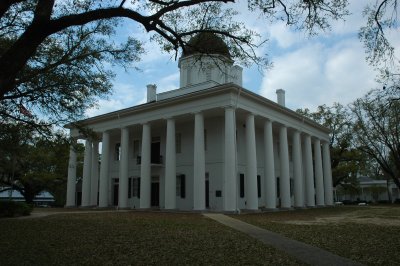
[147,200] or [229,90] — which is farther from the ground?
[229,90]

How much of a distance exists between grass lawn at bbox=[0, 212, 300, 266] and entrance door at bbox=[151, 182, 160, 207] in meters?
19.3

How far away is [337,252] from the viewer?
980cm

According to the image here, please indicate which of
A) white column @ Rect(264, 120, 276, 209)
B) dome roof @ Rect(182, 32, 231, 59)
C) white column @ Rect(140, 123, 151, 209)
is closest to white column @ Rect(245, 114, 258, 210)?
white column @ Rect(264, 120, 276, 209)

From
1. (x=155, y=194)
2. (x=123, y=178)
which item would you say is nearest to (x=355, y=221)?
(x=155, y=194)

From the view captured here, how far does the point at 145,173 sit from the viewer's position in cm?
3148

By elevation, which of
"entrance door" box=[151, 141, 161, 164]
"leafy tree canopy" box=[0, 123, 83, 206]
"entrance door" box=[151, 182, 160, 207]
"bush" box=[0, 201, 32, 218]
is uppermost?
"entrance door" box=[151, 141, 161, 164]

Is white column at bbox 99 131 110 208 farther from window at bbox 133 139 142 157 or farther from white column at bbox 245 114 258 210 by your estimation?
white column at bbox 245 114 258 210

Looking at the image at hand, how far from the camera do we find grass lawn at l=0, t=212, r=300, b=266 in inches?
354

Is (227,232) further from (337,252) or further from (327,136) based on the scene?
(327,136)

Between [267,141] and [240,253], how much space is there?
21010 mm

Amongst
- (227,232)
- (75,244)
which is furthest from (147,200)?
(75,244)

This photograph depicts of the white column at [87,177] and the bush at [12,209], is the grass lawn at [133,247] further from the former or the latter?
the white column at [87,177]

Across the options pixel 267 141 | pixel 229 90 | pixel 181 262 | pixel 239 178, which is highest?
pixel 229 90

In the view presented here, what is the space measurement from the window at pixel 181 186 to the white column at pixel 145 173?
245 cm
